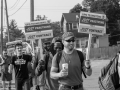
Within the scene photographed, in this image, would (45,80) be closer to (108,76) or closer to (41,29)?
(41,29)

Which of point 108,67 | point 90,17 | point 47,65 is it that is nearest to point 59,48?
point 47,65

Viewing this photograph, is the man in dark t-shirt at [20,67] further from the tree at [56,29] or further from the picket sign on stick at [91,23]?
the tree at [56,29]

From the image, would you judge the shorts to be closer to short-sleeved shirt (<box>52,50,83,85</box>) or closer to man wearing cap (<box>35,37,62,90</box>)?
man wearing cap (<box>35,37,62,90</box>)

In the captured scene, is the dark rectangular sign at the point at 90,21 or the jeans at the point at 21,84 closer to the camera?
the dark rectangular sign at the point at 90,21

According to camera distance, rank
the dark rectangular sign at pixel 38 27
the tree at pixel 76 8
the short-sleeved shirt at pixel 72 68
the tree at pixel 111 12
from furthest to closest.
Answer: the tree at pixel 76 8, the tree at pixel 111 12, the dark rectangular sign at pixel 38 27, the short-sleeved shirt at pixel 72 68

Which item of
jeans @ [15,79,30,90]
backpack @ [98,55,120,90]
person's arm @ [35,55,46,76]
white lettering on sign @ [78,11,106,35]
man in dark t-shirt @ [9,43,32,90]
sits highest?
white lettering on sign @ [78,11,106,35]

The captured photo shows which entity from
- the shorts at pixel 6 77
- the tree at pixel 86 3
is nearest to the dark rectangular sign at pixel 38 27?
the shorts at pixel 6 77

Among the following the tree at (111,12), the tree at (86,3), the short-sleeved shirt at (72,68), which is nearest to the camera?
the short-sleeved shirt at (72,68)

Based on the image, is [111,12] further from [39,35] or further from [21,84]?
[21,84]

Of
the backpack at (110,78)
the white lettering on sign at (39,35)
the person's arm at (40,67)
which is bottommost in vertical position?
the person's arm at (40,67)

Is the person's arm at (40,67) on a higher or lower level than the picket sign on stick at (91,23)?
lower

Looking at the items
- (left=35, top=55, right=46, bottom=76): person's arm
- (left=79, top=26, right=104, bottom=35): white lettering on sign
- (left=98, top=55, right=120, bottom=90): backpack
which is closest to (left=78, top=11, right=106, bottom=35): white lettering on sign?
(left=79, top=26, right=104, bottom=35): white lettering on sign

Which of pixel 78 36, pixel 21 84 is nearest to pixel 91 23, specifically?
pixel 21 84

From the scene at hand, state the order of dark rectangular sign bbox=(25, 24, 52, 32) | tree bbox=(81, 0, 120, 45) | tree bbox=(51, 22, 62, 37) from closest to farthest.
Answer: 1. dark rectangular sign bbox=(25, 24, 52, 32)
2. tree bbox=(81, 0, 120, 45)
3. tree bbox=(51, 22, 62, 37)
